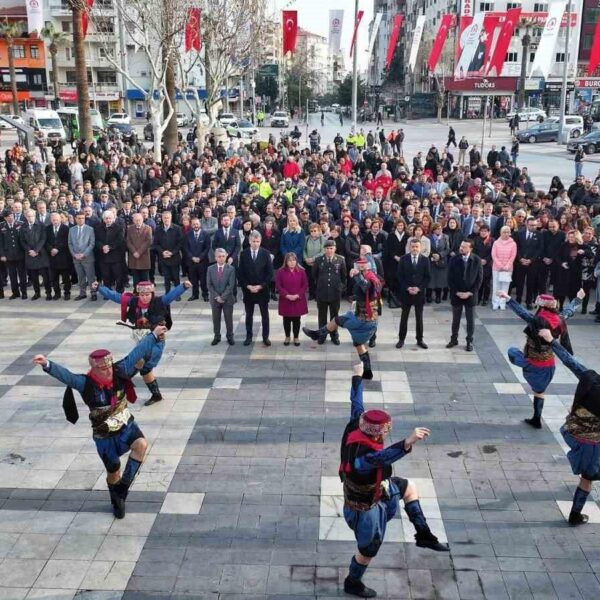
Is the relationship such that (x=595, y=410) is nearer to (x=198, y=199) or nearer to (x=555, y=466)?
(x=555, y=466)

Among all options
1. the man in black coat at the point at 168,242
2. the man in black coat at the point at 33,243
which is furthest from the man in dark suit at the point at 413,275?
the man in black coat at the point at 33,243

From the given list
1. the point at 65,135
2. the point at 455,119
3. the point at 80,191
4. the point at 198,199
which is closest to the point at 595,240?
the point at 198,199

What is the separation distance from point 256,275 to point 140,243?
10.7 feet

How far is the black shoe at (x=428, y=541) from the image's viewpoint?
5.58m

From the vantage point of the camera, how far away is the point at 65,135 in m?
46.7

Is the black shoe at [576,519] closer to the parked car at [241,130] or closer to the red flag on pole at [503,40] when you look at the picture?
the red flag on pole at [503,40]

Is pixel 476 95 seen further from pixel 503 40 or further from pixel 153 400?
pixel 153 400

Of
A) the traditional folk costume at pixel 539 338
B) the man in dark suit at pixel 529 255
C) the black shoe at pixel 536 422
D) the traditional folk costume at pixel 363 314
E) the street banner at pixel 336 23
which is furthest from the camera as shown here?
the street banner at pixel 336 23

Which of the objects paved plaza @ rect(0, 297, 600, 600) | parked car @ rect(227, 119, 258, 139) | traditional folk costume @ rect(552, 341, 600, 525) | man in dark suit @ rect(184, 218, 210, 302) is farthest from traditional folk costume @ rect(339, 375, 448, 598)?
parked car @ rect(227, 119, 258, 139)

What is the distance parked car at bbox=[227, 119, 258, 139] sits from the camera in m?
46.5

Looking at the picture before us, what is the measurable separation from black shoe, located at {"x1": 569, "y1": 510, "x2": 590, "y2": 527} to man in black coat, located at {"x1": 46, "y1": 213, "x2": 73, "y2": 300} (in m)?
10.4

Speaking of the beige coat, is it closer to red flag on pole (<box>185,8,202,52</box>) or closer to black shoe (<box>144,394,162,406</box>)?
black shoe (<box>144,394,162,406</box>)

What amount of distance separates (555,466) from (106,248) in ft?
30.1

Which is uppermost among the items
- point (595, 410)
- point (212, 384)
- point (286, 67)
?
point (286, 67)
